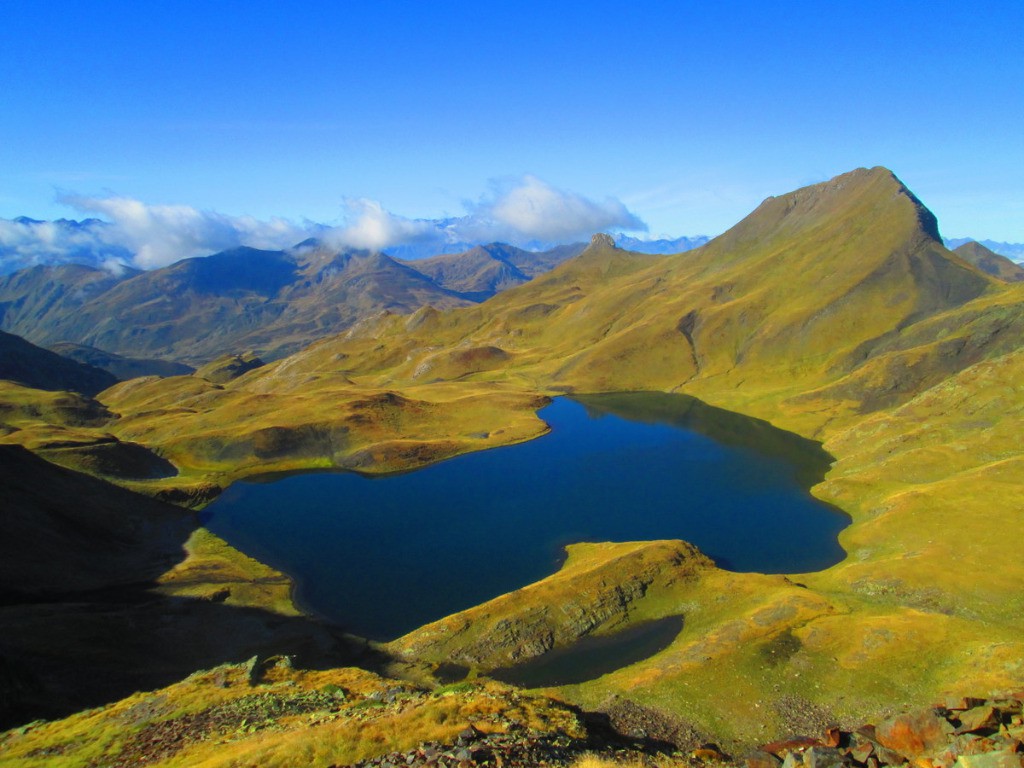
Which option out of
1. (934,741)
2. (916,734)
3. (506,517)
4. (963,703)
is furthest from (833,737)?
(506,517)

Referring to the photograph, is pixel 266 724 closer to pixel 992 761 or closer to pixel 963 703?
pixel 992 761

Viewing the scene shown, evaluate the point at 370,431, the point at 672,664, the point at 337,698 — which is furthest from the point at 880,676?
the point at 370,431

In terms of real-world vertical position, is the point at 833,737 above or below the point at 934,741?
below

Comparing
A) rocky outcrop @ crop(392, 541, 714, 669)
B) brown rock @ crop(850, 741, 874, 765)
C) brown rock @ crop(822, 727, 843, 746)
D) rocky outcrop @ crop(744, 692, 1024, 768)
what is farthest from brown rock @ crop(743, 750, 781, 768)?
rocky outcrop @ crop(392, 541, 714, 669)

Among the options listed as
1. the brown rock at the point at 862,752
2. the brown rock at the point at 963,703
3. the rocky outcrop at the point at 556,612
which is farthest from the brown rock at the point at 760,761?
the rocky outcrop at the point at 556,612

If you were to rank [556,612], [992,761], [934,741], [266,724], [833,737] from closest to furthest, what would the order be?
[992,761] → [934,741] → [833,737] → [266,724] → [556,612]

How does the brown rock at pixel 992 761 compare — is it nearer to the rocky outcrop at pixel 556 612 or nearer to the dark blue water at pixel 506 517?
the rocky outcrop at pixel 556 612
